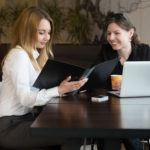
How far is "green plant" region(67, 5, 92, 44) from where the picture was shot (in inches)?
194

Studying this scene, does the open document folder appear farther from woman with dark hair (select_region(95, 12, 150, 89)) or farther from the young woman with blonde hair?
woman with dark hair (select_region(95, 12, 150, 89))

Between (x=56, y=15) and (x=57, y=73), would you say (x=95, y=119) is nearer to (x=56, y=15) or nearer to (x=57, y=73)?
(x=57, y=73)

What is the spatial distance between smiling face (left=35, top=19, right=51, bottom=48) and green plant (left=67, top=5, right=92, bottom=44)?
2.84 m

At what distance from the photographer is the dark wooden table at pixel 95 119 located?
1.14 metres

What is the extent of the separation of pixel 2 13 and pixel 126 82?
175 inches

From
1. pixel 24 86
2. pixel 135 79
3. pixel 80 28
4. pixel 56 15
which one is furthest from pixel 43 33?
pixel 56 15

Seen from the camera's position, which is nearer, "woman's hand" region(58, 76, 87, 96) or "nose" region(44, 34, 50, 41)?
"woman's hand" region(58, 76, 87, 96)

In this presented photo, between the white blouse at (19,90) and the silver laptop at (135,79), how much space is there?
40 centimetres

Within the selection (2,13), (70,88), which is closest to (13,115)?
(70,88)

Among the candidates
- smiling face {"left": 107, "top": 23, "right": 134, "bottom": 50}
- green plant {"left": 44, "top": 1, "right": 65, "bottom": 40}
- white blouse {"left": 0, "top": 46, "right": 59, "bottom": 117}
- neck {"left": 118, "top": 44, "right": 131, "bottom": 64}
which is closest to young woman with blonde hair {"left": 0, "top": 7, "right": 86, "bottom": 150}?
white blouse {"left": 0, "top": 46, "right": 59, "bottom": 117}

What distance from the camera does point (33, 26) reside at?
196cm

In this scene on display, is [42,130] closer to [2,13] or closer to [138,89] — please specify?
[138,89]

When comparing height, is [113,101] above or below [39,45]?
below

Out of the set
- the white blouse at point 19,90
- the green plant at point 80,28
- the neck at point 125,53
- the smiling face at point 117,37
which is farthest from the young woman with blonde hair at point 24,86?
the green plant at point 80,28
